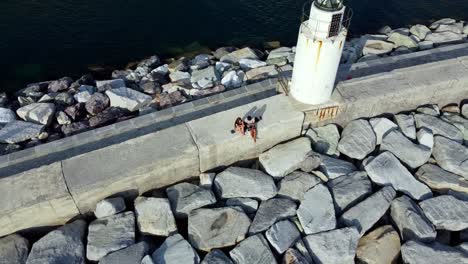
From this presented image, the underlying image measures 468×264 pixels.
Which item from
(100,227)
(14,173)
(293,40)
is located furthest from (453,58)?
(14,173)

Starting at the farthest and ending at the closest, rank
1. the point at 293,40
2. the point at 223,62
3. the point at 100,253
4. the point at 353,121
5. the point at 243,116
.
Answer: the point at 293,40 → the point at 223,62 → the point at 353,121 → the point at 243,116 → the point at 100,253

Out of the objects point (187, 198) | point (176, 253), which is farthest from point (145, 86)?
point (176, 253)

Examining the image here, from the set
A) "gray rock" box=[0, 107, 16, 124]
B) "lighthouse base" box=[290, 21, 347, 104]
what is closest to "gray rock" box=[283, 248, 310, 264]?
"lighthouse base" box=[290, 21, 347, 104]

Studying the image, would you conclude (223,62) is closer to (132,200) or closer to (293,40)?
(293,40)

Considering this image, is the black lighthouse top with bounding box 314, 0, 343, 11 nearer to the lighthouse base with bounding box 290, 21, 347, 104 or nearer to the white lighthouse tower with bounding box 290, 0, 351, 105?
the white lighthouse tower with bounding box 290, 0, 351, 105

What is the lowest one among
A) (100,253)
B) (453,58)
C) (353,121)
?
(100,253)

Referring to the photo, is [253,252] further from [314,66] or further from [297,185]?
[314,66]

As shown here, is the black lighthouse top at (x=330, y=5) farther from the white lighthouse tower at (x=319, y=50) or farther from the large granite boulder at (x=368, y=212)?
the large granite boulder at (x=368, y=212)
